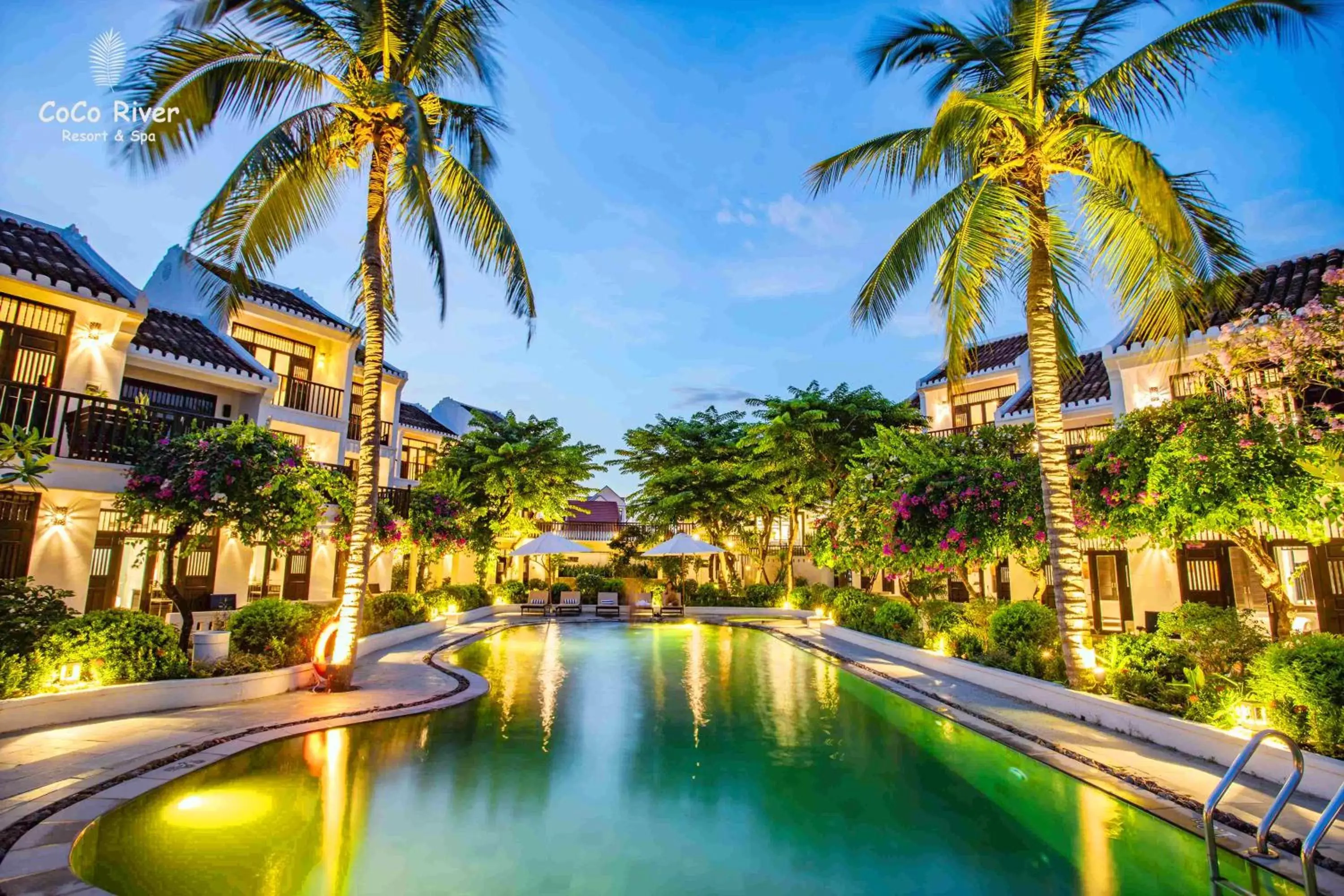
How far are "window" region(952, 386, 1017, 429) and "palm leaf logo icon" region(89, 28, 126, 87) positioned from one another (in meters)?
25.4

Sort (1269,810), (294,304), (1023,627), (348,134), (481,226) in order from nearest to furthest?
1. (1269,810)
2. (348,134)
3. (481,226)
4. (1023,627)
5. (294,304)

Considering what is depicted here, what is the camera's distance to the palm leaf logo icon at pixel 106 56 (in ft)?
28.0

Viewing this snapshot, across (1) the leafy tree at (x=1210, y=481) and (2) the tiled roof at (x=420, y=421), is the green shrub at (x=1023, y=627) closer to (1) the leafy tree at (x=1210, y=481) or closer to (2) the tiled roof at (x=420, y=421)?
(1) the leafy tree at (x=1210, y=481)

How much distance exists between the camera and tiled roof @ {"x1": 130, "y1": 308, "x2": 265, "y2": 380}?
15305mm

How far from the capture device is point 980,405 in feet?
88.2

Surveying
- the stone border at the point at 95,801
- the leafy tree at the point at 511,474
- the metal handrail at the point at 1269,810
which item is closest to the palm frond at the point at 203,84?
the stone border at the point at 95,801

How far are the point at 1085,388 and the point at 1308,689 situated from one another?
1676 cm

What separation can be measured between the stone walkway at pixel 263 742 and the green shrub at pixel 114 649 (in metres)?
0.67

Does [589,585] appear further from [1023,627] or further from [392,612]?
[1023,627]

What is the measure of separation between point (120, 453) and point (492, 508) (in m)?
14.5

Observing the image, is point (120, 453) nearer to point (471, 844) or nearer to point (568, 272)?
point (471, 844)

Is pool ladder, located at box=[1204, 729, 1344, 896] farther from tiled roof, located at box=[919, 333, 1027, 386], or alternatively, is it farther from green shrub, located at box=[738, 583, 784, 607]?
tiled roof, located at box=[919, 333, 1027, 386]

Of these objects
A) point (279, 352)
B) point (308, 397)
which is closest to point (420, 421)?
point (308, 397)

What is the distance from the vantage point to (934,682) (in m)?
11.5
